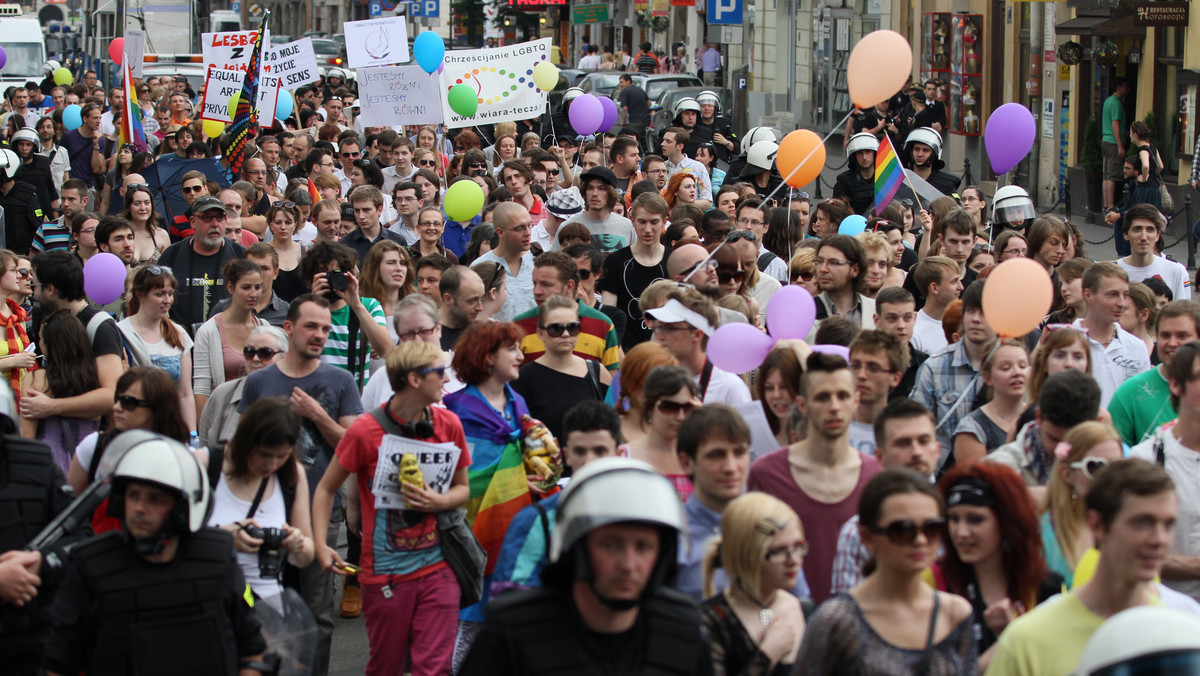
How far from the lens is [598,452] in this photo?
191 inches

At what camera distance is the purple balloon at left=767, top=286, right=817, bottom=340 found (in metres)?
6.46

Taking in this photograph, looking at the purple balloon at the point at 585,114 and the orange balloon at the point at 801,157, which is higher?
the purple balloon at the point at 585,114

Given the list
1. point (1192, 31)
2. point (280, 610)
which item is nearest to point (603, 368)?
point (280, 610)

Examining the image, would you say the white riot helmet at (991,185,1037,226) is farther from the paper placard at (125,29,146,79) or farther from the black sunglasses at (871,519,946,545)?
the paper placard at (125,29,146,79)

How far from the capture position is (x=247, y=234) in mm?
10094

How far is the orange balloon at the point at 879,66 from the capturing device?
8.60 m

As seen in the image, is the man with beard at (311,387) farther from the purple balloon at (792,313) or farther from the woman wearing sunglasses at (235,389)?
the purple balloon at (792,313)

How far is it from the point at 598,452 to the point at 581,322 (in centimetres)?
220

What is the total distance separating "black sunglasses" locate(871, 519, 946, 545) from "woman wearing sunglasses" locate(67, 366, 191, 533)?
255 centimetres

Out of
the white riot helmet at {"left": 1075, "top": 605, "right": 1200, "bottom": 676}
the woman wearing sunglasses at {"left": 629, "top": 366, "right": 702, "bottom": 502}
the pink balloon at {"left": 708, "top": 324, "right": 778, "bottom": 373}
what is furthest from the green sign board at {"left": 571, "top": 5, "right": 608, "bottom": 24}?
the white riot helmet at {"left": 1075, "top": 605, "right": 1200, "bottom": 676}

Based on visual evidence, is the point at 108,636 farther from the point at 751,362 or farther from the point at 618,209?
the point at 618,209

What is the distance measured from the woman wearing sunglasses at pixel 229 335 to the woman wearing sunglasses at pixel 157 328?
0.19 ft

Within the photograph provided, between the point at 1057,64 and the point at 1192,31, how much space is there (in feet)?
15.9

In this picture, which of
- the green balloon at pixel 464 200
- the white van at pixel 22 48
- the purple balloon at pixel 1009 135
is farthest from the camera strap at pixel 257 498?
the white van at pixel 22 48
